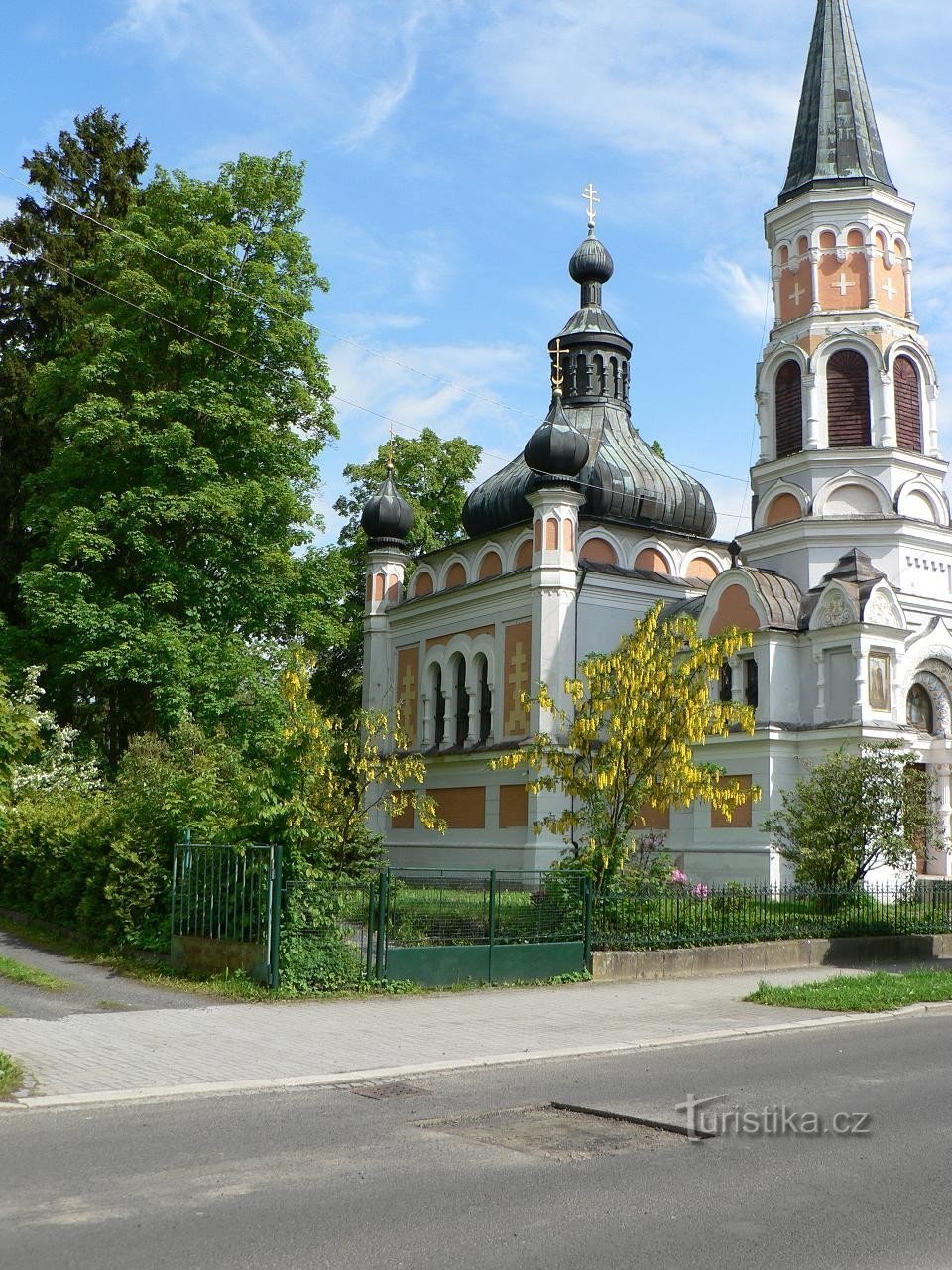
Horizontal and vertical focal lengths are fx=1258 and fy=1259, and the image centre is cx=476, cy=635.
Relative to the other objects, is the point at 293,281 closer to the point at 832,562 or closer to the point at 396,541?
the point at 396,541

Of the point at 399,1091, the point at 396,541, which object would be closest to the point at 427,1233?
the point at 399,1091

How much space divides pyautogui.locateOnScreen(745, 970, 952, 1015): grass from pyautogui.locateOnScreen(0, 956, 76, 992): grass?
300 inches

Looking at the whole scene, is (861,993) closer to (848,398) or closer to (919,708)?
(919,708)

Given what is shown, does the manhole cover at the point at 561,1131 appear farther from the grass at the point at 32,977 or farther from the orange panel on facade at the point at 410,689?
the orange panel on facade at the point at 410,689

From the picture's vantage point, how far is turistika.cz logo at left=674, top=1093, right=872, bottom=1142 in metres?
7.41

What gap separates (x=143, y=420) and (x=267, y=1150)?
74.0 feet

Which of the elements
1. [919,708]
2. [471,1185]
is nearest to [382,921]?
[471,1185]

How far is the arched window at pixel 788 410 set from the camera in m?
29.8

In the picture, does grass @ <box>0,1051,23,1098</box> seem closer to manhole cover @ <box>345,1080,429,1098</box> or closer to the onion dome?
manhole cover @ <box>345,1080,429,1098</box>

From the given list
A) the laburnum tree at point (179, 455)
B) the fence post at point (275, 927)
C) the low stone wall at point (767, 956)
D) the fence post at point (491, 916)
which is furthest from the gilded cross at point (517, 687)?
the fence post at point (275, 927)

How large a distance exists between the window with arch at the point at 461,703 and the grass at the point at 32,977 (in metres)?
20.2

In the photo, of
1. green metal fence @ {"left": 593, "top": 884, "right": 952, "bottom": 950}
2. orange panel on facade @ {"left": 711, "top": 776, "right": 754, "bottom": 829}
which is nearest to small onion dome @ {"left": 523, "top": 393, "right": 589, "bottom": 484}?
orange panel on facade @ {"left": 711, "top": 776, "right": 754, "bottom": 829}

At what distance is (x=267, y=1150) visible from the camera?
7016 millimetres

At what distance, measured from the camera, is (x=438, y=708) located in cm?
3562
